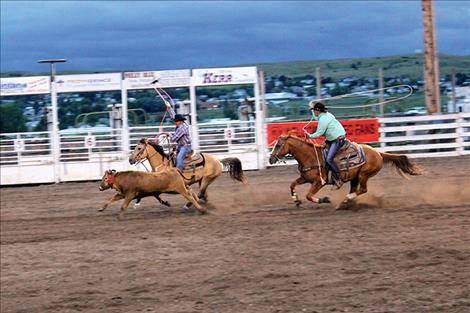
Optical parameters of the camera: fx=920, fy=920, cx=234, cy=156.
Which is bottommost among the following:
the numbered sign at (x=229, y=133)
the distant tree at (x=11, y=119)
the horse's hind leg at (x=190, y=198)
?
the horse's hind leg at (x=190, y=198)

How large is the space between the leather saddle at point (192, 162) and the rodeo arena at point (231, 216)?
30mm

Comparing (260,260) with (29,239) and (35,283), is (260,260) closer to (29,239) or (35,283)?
(35,283)

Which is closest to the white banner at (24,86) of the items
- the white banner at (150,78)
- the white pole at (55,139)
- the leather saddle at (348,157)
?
the white pole at (55,139)

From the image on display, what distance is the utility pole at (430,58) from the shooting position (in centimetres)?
2788

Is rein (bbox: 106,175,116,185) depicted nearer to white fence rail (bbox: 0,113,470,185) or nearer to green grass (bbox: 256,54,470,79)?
white fence rail (bbox: 0,113,470,185)

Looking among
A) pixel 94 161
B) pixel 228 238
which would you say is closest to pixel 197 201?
pixel 228 238

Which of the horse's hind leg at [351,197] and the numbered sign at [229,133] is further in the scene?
the numbered sign at [229,133]

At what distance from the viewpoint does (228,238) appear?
43.7 ft

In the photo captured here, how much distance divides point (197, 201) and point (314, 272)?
6.17 m

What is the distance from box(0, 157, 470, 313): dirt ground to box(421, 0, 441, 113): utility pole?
976 centimetres

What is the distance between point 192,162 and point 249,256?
5767mm

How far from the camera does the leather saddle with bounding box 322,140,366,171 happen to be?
15.9m

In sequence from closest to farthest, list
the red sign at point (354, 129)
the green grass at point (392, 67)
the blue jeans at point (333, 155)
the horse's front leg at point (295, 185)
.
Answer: the blue jeans at point (333, 155) < the horse's front leg at point (295, 185) < the red sign at point (354, 129) < the green grass at point (392, 67)

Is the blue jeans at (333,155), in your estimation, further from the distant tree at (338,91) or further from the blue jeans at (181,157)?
the distant tree at (338,91)
